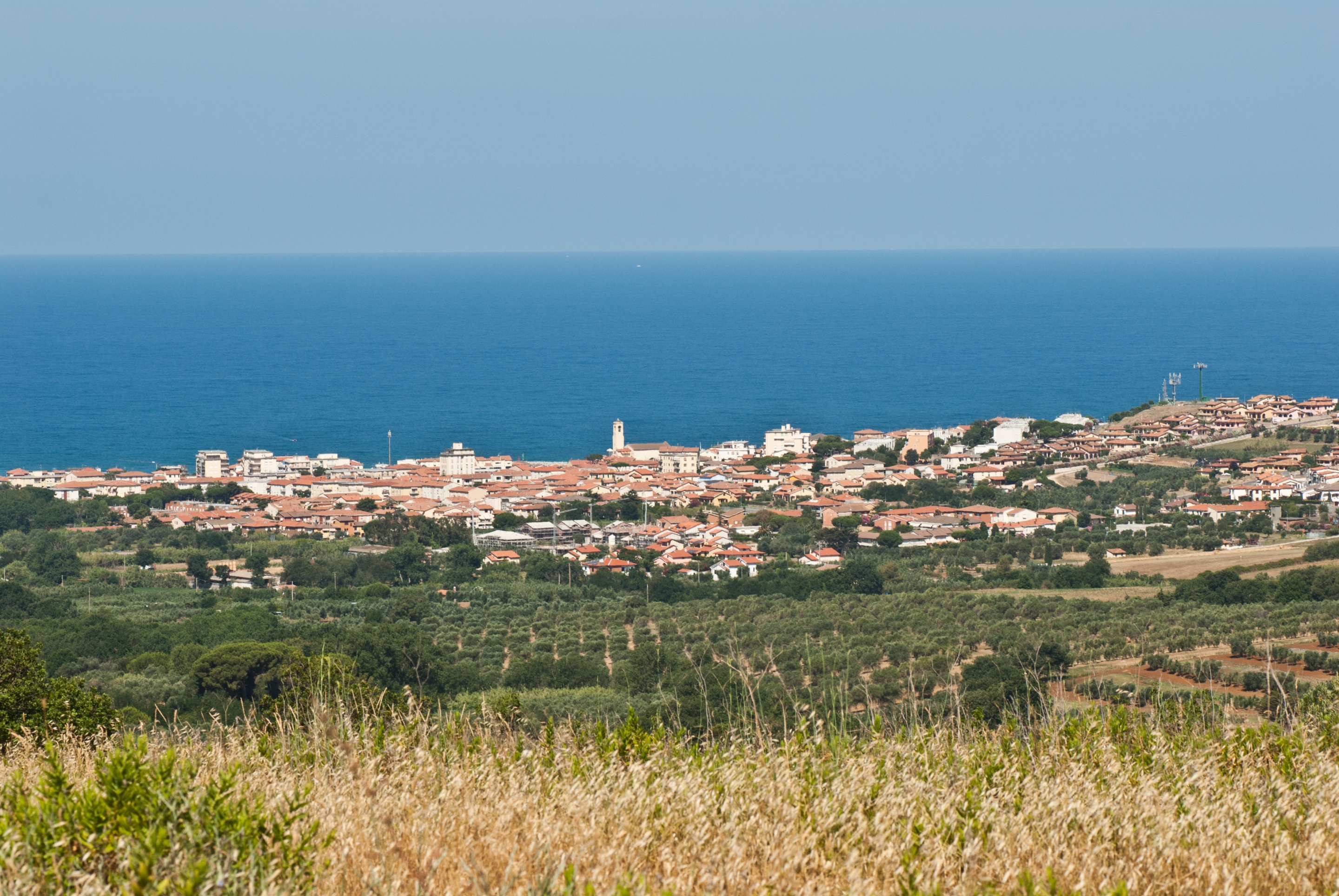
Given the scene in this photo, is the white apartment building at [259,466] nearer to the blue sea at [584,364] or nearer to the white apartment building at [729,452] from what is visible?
the blue sea at [584,364]

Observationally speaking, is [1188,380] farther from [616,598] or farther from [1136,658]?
[1136,658]

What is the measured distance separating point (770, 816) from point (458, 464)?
→ 39114 mm

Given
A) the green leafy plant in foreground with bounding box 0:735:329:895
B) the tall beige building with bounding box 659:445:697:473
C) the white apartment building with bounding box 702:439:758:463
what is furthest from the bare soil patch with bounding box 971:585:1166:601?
the white apartment building with bounding box 702:439:758:463

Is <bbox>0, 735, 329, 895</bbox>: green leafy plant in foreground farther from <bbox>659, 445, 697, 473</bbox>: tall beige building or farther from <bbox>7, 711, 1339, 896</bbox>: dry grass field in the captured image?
<bbox>659, 445, 697, 473</bbox>: tall beige building

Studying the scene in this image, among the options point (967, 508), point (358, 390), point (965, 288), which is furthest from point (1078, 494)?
point (965, 288)

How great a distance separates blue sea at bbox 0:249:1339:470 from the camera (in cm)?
A: 5703

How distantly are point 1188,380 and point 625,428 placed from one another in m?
34.2

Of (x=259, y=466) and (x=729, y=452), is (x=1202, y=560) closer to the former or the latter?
(x=729, y=452)

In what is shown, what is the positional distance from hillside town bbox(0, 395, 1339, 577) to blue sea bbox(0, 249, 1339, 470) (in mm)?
9612

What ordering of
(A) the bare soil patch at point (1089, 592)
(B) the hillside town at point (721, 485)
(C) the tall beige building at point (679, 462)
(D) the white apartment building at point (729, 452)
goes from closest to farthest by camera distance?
(A) the bare soil patch at point (1089, 592), (B) the hillside town at point (721, 485), (C) the tall beige building at point (679, 462), (D) the white apartment building at point (729, 452)

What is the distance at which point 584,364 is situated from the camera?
85.1 m

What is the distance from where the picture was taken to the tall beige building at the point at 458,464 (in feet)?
134

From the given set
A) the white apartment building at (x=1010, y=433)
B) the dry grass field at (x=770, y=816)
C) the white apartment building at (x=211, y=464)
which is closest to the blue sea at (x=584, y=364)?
the white apartment building at (x=211, y=464)

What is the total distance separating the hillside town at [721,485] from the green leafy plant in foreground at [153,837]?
2389cm
